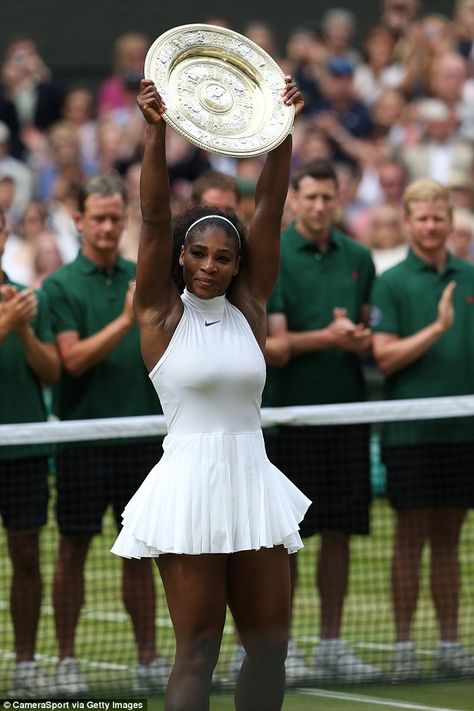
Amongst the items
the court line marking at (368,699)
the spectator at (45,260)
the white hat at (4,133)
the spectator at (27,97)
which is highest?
the spectator at (27,97)

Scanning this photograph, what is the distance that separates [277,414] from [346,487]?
0.76 metres

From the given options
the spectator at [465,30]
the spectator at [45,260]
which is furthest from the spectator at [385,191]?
the spectator at [45,260]

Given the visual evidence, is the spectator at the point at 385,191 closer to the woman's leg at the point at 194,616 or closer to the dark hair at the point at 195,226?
the dark hair at the point at 195,226

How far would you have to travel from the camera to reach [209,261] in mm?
5566

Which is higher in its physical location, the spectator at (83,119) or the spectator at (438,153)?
the spectator at (83,119)

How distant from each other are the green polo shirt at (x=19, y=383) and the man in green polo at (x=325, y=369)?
1287 millimetres

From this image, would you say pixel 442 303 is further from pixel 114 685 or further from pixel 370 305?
pixel 114 685

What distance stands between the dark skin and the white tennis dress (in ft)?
0.25

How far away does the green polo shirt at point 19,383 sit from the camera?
25.2 ft

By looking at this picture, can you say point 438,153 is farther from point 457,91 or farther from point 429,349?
point 429,349

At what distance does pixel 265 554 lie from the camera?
213 inches

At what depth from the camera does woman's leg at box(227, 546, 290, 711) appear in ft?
17.8

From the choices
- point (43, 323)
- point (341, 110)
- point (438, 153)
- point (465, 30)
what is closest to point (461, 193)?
point (438, 153)

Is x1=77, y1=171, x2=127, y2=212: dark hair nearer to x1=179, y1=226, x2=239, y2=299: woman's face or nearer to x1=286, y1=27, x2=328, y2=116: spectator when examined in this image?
x1=179, y1=226, x2=239, y2=299: woman's face
